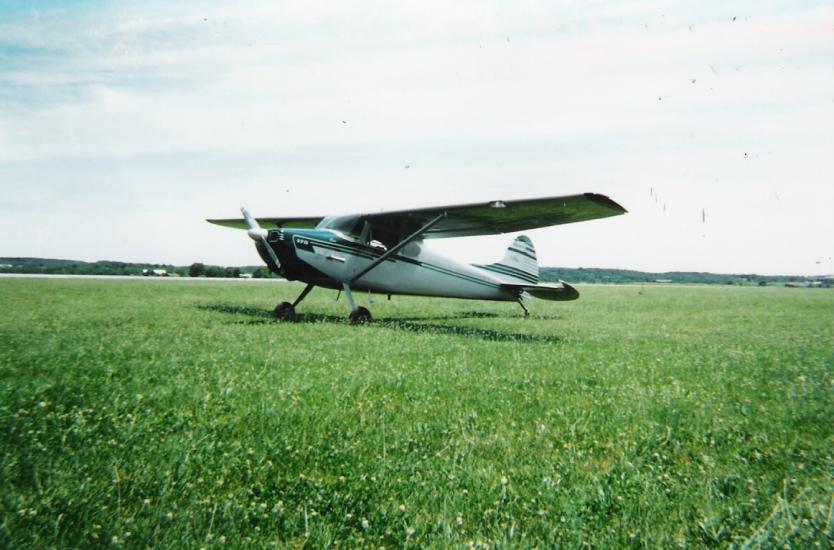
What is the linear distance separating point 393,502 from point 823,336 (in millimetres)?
14160

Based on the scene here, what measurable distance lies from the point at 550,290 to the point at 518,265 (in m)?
2.59

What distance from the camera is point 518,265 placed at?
18516 millimetres

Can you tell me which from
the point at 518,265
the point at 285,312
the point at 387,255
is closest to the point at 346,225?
the point at 387,255

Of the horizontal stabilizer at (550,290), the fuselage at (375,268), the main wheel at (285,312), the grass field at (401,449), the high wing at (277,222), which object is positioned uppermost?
the high wing at (277,222)

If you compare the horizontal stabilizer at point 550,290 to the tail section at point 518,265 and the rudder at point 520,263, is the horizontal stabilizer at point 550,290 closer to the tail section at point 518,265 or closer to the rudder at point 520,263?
the tail section at point 518,265

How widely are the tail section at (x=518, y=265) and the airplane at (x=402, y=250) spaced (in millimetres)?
458

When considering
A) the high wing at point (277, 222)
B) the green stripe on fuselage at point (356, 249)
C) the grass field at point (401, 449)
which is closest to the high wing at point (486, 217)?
the green stripe on fuselage at point (356, 249)

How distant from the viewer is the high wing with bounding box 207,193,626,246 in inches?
431

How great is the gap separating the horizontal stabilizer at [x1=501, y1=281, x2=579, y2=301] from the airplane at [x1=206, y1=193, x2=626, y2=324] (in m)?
0.03

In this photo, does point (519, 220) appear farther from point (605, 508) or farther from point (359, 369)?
point (605, 508)

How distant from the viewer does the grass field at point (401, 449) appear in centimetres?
271

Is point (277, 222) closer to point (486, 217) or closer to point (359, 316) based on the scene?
point (359, 316)

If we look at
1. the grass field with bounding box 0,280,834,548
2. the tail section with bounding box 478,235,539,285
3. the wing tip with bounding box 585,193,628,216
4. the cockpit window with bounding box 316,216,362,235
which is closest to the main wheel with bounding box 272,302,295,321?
the cockpit window with bounding box 316,216,362,235

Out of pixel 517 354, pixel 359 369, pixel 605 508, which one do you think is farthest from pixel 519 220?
pixel 605 508
